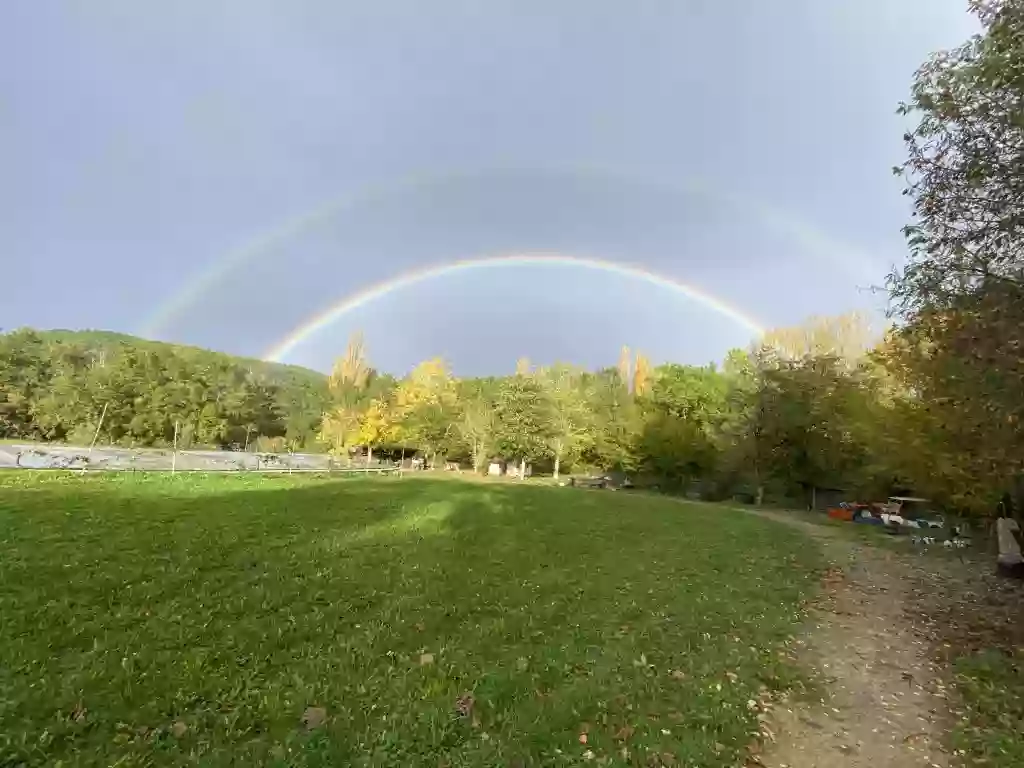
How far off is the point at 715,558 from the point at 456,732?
9.28 metres

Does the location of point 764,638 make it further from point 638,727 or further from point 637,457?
point 637,457

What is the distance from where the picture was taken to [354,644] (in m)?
5.59

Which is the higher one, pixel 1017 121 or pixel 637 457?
pixel 1017 121

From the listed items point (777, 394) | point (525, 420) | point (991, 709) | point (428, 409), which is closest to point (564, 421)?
point (525, 420)

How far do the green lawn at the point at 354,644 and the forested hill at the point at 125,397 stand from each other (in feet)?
153

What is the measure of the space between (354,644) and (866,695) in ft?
16.8

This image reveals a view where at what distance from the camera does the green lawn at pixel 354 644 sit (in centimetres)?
397

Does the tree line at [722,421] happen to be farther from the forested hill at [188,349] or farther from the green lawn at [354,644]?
the forested hill at [188,349]

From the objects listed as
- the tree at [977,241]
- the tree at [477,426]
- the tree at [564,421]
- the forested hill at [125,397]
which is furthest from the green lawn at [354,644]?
the forested hill at [125,397]

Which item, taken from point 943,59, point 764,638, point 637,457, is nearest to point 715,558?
point 764,638

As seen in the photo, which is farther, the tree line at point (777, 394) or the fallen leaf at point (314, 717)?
the tree line at point (777, 394)

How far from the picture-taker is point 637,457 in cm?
Result: 3909

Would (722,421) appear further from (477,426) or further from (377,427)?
(377,427)

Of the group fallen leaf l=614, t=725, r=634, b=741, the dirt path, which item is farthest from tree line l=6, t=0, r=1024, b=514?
fallen leaf l=614, t=725, r=634, b=741
